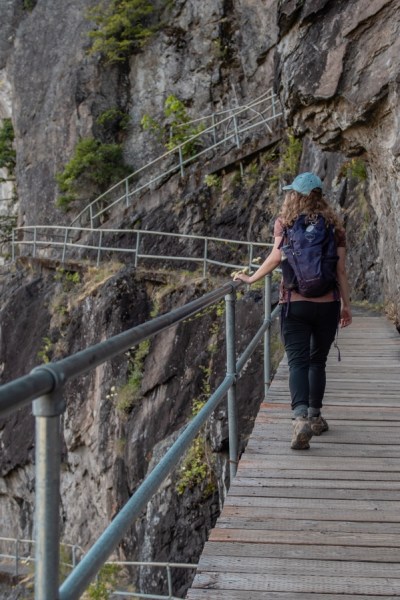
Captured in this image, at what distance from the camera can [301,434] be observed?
484cm

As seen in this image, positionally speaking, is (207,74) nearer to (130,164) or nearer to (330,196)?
(130,164)

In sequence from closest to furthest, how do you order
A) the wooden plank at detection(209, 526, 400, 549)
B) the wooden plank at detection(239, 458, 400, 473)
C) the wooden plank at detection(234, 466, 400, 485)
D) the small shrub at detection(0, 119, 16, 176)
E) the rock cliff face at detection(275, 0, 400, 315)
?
the wooden plank at detection(209, 526, 400, 549)
the wooden plank at detection(234, 466, 400, 485)
the wooden plank at detection(239, 458, 400, 473)
the rock cliff face at detection(275, 0, 400, 315)
the small shrub at detection(0, 119, 16, 176)

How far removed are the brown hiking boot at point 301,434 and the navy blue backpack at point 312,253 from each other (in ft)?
2.75

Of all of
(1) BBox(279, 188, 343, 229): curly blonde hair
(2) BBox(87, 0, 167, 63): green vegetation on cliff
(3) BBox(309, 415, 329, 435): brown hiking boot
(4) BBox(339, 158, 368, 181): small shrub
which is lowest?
(3) BBox(309, 415, 329, 435): brown hiking boot

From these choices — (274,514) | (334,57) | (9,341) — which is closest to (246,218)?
(9,341)

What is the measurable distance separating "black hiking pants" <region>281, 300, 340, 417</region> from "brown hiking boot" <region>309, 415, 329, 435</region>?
207 millimetres

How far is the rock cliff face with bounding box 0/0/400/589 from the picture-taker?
882 cm

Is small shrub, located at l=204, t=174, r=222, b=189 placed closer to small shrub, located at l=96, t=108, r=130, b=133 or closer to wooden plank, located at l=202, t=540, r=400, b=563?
small shrub, located at l=96, t=108, r=130, b=133

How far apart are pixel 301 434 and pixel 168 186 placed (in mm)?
14228

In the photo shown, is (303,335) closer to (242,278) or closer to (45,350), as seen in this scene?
(242,278)

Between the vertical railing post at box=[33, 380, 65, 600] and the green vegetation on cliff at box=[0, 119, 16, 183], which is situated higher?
the green vegetation on cliff at box=[0, 119, 16, 183]

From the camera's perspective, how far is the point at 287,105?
9.84 meters

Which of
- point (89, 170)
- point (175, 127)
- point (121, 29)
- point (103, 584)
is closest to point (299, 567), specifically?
point (103, 584)

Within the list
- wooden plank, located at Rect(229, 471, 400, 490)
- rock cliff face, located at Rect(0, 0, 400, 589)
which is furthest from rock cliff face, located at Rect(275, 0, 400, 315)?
wooden plank, located at Rect(229, 471, 400, 490)
